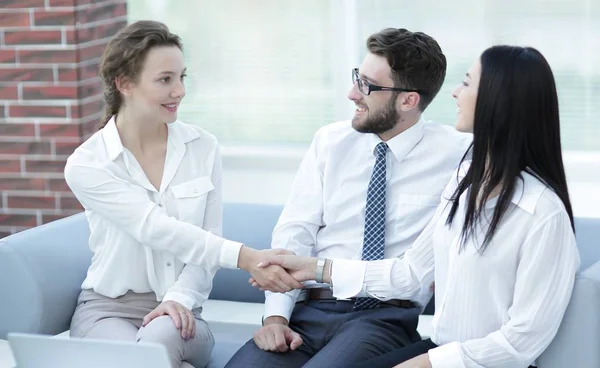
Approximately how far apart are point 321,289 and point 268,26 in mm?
1812

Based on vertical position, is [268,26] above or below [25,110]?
above

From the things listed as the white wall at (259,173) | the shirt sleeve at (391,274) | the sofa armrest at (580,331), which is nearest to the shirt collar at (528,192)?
the sofa armrest at (580,331)

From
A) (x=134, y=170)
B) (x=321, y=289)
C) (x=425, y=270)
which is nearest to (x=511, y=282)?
(x=425, y=270)

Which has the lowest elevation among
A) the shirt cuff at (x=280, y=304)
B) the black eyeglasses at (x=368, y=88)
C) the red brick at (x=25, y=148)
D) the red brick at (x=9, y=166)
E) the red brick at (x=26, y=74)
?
the shirt cuff at (x=280, y=304)

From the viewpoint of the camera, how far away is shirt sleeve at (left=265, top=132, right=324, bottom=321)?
2.82 meters

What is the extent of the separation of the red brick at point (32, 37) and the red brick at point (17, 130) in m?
0.33

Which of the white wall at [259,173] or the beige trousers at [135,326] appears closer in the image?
the beige trousers at [135,326]

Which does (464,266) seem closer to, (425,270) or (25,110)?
(425,270)

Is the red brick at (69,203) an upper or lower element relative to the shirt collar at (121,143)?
lower

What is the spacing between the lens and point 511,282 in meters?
2.20

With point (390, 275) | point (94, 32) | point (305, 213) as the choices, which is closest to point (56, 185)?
point (94, 32)

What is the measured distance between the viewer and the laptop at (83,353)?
1.87 m

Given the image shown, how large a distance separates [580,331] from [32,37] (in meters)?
2.55

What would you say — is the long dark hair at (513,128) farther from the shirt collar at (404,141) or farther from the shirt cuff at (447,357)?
the shirt collar at (404,141)
